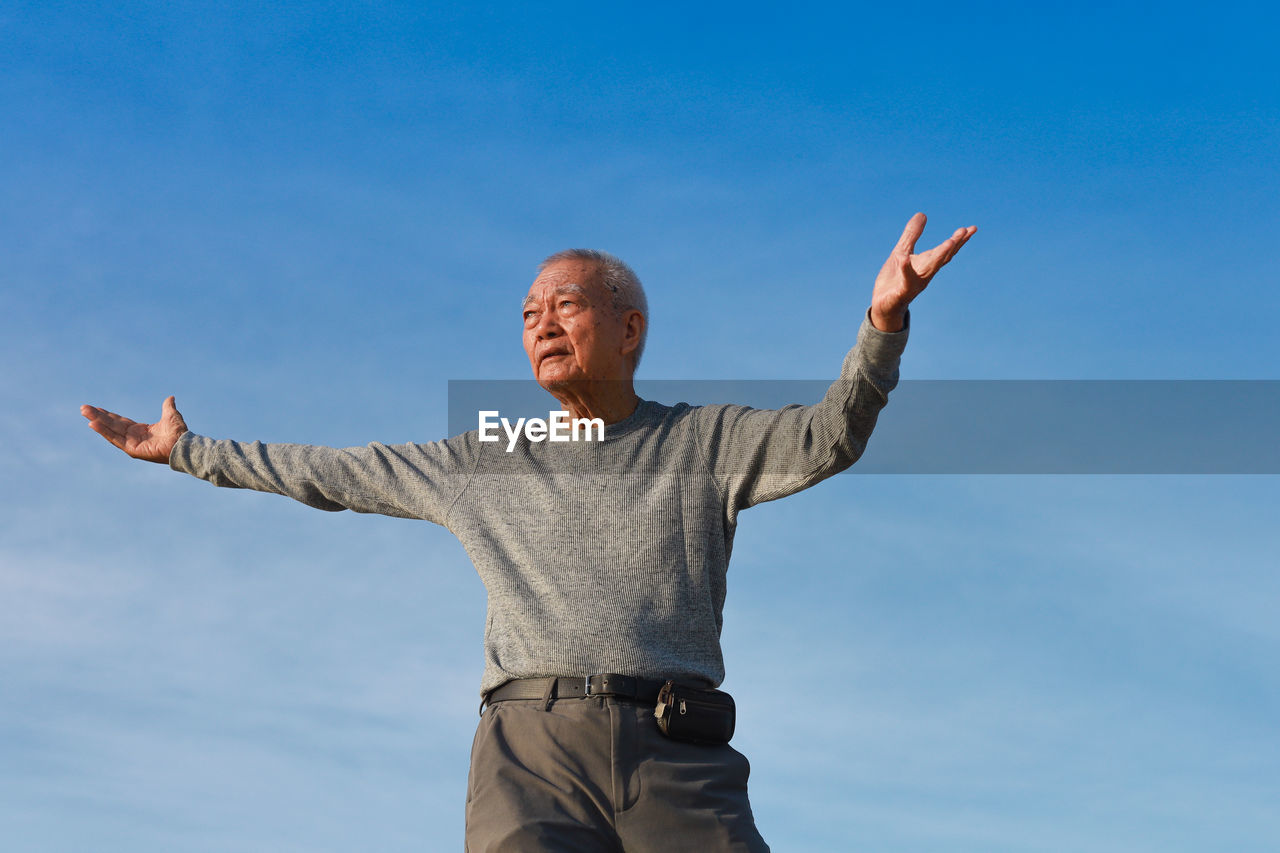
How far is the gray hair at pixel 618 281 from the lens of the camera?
6.00 metres

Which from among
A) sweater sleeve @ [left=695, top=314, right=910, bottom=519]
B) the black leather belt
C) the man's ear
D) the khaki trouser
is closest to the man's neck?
the man's ear

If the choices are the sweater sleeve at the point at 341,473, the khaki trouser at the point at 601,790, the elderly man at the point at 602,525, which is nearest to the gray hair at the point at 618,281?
the elderly man at the point at 602,525

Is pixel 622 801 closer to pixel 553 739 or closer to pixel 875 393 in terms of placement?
Result: pixel 553 739

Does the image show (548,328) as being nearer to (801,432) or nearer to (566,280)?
(566,280)

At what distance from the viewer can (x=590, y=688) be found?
5.01 m

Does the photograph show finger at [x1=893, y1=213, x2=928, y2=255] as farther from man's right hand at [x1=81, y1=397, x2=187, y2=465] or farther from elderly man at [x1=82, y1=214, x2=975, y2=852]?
man's right hand at [x1=81, y1=397, x2=187, y2=465]

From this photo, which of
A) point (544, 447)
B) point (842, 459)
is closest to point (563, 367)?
point (544, 447)

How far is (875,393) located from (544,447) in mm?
1558

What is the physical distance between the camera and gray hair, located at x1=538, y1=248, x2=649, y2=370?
600cm

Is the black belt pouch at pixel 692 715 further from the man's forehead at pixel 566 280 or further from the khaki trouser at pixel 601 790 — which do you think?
the man's forehead at pixel 566 280

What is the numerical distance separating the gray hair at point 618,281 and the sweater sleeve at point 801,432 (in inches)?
23.5

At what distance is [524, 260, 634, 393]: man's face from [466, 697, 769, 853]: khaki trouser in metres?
1.53

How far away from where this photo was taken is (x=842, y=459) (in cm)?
525

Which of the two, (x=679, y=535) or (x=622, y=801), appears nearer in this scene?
(x=622, y=801)
